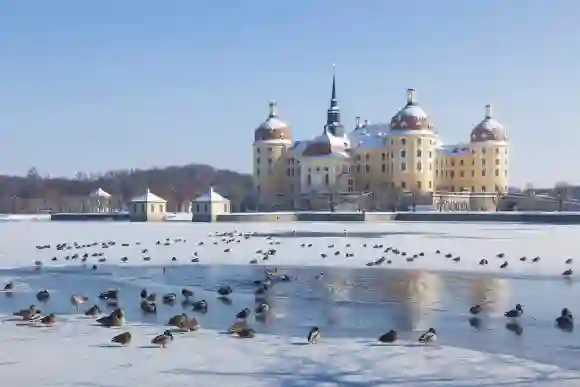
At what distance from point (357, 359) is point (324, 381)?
3.69 feet

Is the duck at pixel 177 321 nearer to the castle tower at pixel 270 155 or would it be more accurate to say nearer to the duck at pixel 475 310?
the duck at pixel 475 310

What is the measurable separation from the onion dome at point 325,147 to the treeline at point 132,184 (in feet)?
31.5

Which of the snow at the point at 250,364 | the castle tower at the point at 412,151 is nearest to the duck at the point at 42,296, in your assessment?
the snow at the point at 250,364

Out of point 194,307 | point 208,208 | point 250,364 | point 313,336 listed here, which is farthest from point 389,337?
point 208,208

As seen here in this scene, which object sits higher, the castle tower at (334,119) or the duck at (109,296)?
the castle tower at (334,119)

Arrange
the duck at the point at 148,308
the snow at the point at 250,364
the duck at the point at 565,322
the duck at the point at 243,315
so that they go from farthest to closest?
the duck at the point at 148,308
the duck at the point at 243,315
the duck at the point at 565,322
the snow at the point at 250,364

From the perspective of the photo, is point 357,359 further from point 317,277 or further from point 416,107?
point 416,107

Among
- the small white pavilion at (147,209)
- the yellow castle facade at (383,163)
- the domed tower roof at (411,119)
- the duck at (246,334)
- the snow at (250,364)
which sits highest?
the domed tower roof at (411,119)

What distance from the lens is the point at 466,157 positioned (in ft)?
286

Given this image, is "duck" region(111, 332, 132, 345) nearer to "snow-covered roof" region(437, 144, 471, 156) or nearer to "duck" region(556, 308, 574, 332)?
"duck" region(556, 308, 574, 332)

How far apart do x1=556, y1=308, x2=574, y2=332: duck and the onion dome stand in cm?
7128

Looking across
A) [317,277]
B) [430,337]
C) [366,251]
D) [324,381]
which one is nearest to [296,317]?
[430,337]

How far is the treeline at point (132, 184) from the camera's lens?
4063 inches

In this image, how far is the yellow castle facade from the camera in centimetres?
8231
